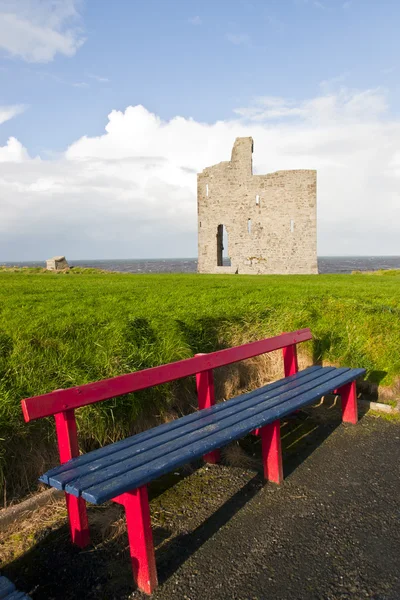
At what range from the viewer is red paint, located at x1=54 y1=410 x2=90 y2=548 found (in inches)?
109

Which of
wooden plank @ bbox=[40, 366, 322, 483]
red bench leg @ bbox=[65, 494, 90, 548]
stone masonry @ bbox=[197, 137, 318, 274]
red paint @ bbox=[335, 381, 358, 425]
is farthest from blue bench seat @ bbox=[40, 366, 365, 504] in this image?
stone masonry @ bbox=[197, 137, 318, 274]

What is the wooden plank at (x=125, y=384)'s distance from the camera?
Answer: 268 centimetres

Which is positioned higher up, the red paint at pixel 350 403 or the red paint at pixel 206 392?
the red paint at pixel 206 392

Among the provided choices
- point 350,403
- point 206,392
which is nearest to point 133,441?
point 206,392

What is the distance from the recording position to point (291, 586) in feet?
7.98

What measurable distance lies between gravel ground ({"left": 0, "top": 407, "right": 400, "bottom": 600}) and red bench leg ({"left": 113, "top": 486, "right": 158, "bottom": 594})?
0.07 metres

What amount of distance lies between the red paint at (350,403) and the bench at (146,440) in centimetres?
34

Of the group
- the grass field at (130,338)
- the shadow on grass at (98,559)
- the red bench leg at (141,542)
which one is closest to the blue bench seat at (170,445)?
the red bench leg at (141,542)

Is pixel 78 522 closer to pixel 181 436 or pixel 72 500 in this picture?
pixel 72 500

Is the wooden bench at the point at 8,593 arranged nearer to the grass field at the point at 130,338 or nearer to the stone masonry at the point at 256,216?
the grass field at the point at 130,338

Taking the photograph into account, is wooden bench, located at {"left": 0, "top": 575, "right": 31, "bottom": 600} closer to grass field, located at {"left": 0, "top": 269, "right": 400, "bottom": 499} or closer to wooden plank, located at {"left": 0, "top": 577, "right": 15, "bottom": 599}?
wooden plank, located at {"left": 0, "top": 577, "right": 15, "bottom": 599}

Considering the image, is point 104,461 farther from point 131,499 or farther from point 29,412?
point 29,412

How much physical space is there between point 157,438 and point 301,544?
3.32 feet

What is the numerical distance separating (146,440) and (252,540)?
832 mm
